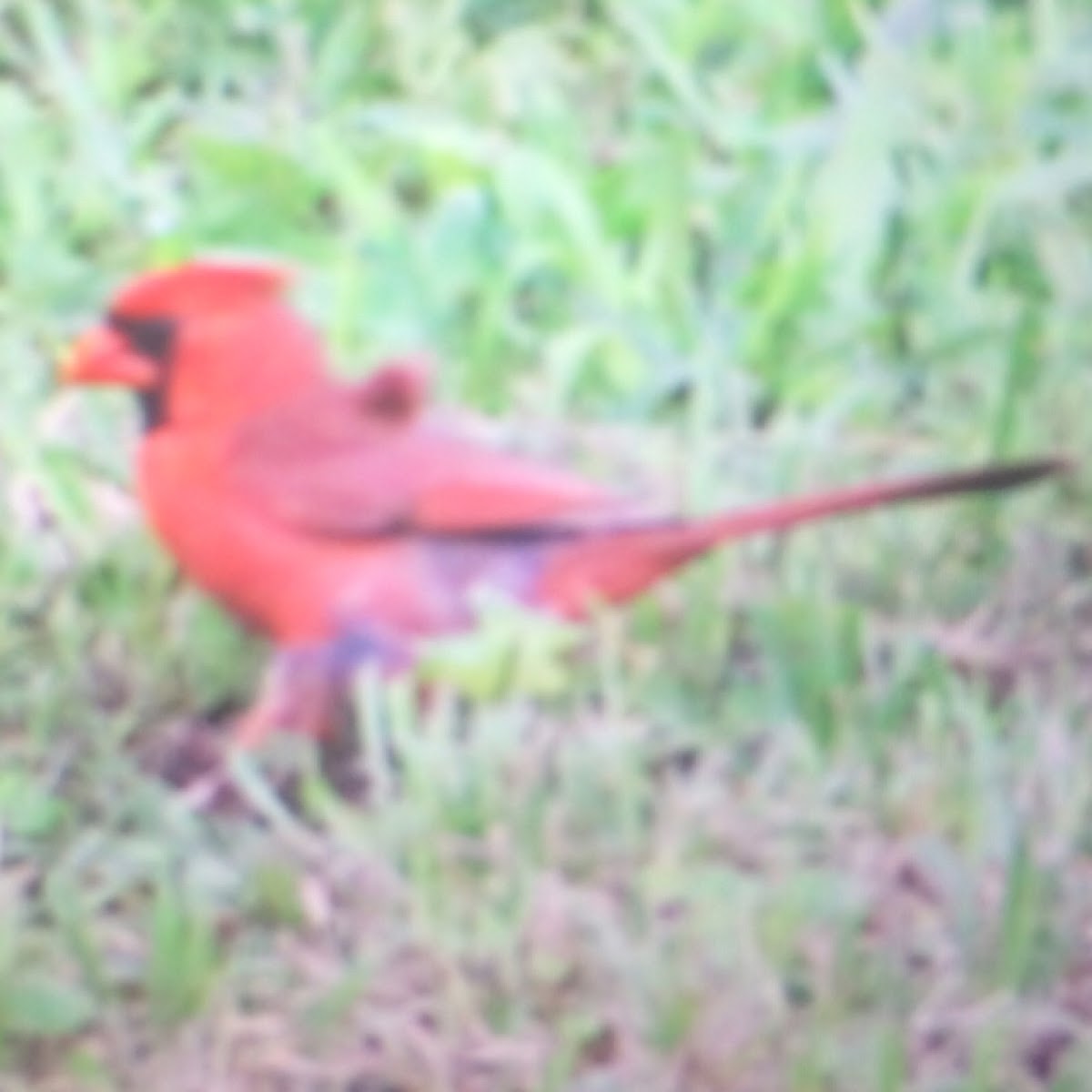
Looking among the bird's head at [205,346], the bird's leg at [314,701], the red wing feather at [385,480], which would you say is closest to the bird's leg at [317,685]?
the bird's leg at [314,701]

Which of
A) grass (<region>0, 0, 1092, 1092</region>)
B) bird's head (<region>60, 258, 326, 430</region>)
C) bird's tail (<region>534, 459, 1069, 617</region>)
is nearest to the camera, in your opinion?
grass (<region>0, 0, 1092, 1092</region>)

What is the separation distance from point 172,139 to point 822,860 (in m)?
1.53

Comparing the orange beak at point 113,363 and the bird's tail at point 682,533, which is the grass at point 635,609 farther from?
the orange beak at point 113,363

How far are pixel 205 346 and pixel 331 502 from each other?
0.22m

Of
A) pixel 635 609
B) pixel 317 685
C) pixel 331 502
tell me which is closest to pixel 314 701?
pixel 317 685

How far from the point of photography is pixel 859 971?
314cm

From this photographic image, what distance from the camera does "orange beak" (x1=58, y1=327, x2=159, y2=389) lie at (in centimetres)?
361

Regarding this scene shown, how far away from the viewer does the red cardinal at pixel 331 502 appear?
3465 mm

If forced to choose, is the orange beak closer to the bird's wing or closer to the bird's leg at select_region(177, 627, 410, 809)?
the bird's wing

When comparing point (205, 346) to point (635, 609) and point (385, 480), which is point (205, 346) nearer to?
point (385, 480)

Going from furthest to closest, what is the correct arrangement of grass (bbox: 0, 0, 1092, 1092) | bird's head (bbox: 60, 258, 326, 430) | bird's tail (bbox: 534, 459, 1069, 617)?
bird's head (bbox: 60, 258, 326, 430) → bird's tail (bbox: 534, 459, 1069, 617) → grass (bbox: 0, 0, 1092, 1092)

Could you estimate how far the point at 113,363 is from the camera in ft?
11.9

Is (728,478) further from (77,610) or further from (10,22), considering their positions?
(10,22)

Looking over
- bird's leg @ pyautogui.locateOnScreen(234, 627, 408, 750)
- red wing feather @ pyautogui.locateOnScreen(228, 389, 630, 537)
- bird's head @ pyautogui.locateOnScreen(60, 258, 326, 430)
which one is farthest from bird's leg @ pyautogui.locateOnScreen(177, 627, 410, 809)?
bird's head @ pyautogui.locateOnScreen(60, 258, 326, 430)
